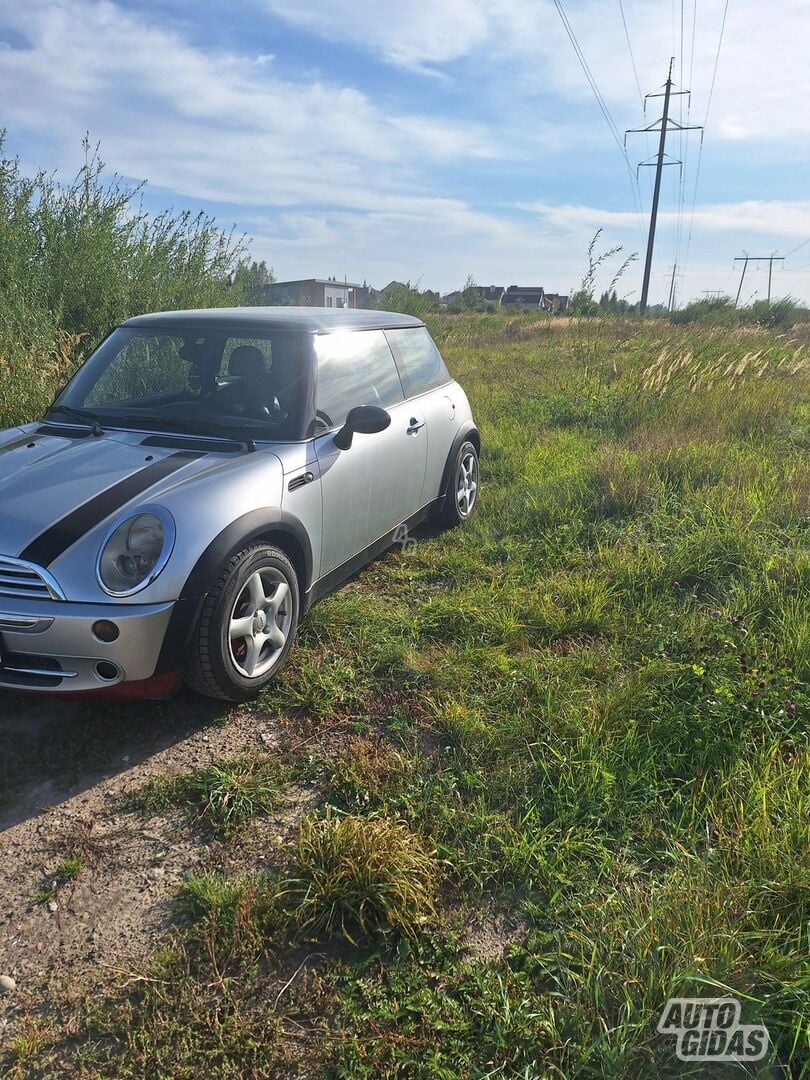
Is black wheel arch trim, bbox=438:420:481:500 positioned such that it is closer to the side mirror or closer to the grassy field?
the grassy field

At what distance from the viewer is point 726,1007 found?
5.72ft

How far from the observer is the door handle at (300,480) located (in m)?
3.15

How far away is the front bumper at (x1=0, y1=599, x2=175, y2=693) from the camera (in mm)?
2477

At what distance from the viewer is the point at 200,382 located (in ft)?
12.3

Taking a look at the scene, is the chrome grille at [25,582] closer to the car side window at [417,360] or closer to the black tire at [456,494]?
the car side window at [417,360]

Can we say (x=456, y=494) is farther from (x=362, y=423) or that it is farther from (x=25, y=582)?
(x=25, y=582)

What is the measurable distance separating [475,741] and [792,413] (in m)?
7.01

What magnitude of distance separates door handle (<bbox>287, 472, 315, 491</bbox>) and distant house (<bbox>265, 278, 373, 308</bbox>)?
13.3 ft

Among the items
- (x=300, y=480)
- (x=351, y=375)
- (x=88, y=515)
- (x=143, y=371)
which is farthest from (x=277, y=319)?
(x=88, y=515)

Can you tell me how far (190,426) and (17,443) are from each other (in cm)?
81

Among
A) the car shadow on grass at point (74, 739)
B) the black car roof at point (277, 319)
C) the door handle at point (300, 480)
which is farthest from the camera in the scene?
the black car roof at point (277, 319)

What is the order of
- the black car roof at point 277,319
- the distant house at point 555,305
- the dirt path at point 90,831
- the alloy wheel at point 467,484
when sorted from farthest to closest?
1. the distant house at point 555,305
2. the alloy wheel at point 467,484
3. the black car roof at point 277,319
4. the dirt path at point 90,831

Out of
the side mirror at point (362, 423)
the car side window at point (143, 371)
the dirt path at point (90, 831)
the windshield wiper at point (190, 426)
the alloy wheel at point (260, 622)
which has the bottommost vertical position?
the dirt path at point (90, 831)

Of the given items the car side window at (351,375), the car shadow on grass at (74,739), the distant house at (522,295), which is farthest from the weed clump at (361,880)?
the distant house at (522,295)
